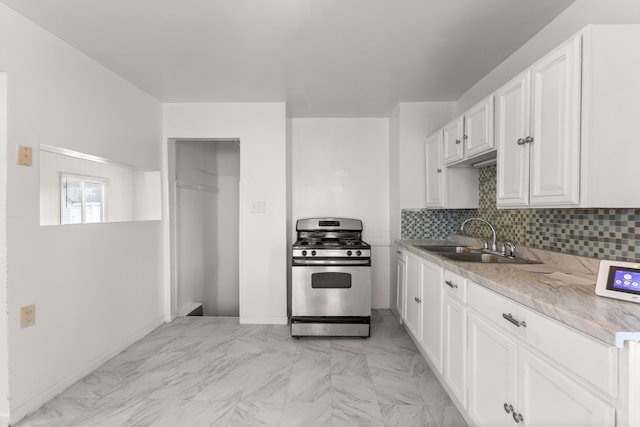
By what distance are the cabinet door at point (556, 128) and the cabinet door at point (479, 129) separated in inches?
17.5

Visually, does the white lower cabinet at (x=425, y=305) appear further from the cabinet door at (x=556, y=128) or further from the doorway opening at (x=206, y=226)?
the doorway opening at (x=206, y=226)

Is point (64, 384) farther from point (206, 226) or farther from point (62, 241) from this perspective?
point (206, 226)

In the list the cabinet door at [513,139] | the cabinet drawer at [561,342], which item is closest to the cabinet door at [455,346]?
the cabinet drawer at [561,342]

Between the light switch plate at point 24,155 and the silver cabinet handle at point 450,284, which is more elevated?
the light switch plate at point 24,155

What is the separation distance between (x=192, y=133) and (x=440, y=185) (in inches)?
106

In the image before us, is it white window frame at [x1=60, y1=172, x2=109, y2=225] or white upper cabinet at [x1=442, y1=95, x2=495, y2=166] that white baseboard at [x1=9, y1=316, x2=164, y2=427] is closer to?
white window frame at [x1=60, y1=172, x2=109, y2=225]

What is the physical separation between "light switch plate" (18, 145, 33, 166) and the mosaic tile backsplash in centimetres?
315

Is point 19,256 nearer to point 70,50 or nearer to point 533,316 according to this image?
point 70,50

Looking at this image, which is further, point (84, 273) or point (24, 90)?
point (84, 273)

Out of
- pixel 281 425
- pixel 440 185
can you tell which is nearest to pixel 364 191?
pixel 440 185

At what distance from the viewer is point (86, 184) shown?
102 inches

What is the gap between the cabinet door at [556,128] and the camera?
136 cm

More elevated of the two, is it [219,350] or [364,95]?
[364,95]

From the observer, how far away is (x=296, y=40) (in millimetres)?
2154
